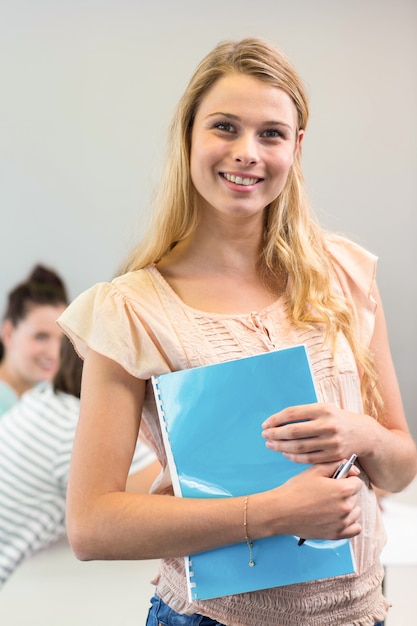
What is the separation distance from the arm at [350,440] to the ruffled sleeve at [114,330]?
0.62ft

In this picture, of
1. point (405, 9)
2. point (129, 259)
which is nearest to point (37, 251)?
point (405, 9)

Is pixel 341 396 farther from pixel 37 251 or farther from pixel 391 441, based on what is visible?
pixel 37 251

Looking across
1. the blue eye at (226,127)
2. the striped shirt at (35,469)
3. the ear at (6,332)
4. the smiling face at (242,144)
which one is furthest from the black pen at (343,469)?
the ear at (6,332)

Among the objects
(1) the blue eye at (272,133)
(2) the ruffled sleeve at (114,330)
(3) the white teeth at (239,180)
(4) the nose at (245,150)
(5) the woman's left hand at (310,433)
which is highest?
(1) the blue eye at (272,133)

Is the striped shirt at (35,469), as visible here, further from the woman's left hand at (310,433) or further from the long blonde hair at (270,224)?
the woman's left hand at (310,433)

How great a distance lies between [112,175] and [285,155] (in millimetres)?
2718

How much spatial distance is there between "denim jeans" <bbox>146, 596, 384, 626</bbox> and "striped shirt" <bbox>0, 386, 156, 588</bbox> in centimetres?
132

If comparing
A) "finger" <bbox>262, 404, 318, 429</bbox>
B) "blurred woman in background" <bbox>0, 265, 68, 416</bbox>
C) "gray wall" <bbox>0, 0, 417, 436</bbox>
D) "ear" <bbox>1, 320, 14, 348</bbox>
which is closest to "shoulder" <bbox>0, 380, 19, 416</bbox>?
"blurred woman in background" <bbox>0, 265, 68, 416</bbox>

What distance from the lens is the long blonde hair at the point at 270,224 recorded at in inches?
50.9

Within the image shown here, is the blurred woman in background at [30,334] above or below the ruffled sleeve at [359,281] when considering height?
below

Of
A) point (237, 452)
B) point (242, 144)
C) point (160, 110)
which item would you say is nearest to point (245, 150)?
point (242, 144)

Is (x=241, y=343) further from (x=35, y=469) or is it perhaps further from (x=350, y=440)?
(x=35, y=469)

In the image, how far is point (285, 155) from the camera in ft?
4.15

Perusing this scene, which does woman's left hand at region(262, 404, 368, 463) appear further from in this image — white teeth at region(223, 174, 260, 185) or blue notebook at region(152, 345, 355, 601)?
white teeth at region(223, 174, 260, 185)
